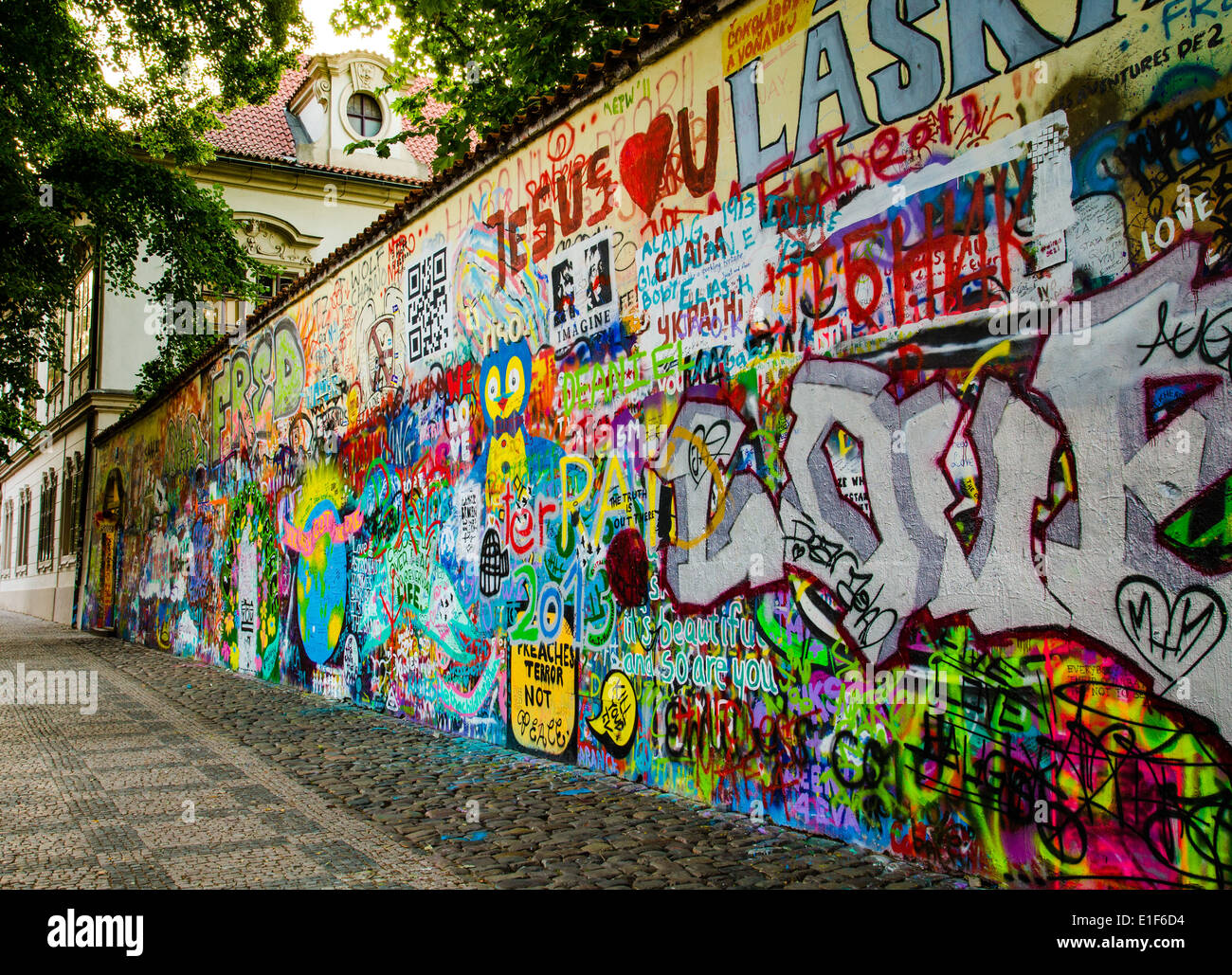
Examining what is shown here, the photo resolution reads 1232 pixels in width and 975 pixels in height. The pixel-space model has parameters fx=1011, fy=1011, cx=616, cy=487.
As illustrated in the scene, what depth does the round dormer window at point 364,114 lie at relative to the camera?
25.0 m

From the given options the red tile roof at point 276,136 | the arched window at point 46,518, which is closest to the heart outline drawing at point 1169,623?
the red tile roof at point 276,136

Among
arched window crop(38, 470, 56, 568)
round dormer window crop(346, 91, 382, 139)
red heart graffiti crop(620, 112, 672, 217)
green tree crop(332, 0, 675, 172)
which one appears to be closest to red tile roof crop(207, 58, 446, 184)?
round dormer window crop(346, 91, 382, 139)

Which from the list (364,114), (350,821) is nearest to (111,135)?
(364,114)

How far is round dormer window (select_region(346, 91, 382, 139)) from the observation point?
25047mm

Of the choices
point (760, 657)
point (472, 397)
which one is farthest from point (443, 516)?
point (760, 657)

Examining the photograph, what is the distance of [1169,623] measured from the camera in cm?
320

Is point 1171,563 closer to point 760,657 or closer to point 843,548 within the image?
point 843,548

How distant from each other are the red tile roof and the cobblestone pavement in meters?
18.9

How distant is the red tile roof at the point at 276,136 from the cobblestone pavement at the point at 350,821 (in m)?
18.9

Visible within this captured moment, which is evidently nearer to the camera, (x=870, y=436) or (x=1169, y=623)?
(x=1169, y=623)

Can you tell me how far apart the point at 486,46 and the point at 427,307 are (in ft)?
27.3

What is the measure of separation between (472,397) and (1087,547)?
4978 mm

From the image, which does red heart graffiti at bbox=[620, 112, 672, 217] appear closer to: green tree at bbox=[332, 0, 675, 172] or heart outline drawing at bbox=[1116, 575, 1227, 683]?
heart outline drawing at bbox=[1116, 575, 1227, 683]

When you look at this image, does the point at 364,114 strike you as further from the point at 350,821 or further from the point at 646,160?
the point at 350,821
